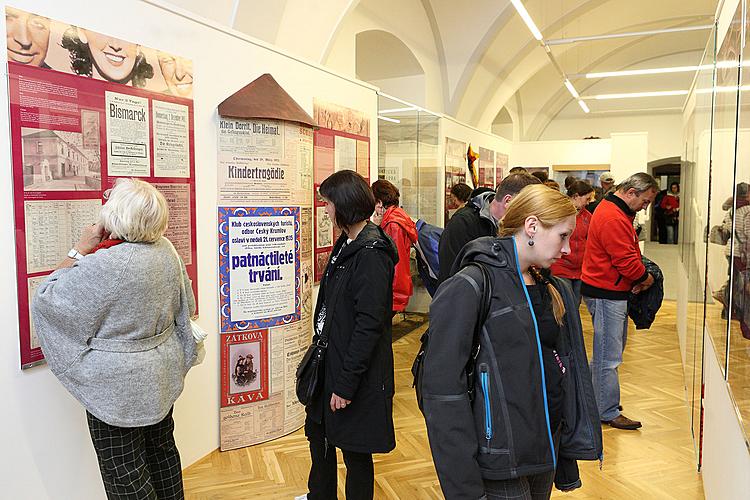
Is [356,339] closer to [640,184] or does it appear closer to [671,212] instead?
[640,184]

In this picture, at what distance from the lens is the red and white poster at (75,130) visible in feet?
9.09

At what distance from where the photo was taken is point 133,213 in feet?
8.17

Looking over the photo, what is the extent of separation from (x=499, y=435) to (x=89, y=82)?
2.59 meters

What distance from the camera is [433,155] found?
8.47m

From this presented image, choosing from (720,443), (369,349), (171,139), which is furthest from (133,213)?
(720,443)

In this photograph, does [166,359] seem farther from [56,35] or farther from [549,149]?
[549,149]

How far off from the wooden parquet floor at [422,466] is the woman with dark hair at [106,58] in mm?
2366

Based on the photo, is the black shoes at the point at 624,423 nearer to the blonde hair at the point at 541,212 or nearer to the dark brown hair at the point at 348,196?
the dark brown hair at the point at 348,196

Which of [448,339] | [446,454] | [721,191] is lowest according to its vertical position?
[446,454]

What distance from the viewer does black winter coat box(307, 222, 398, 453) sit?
2.72 meters

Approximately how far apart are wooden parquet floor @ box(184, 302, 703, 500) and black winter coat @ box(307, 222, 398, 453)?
3.21ft

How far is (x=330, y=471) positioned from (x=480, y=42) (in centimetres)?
893

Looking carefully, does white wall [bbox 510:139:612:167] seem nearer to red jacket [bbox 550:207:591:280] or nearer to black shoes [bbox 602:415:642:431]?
red jacket [bbox 550:207:591:280]

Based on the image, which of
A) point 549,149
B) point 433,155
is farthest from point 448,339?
point 549,149
